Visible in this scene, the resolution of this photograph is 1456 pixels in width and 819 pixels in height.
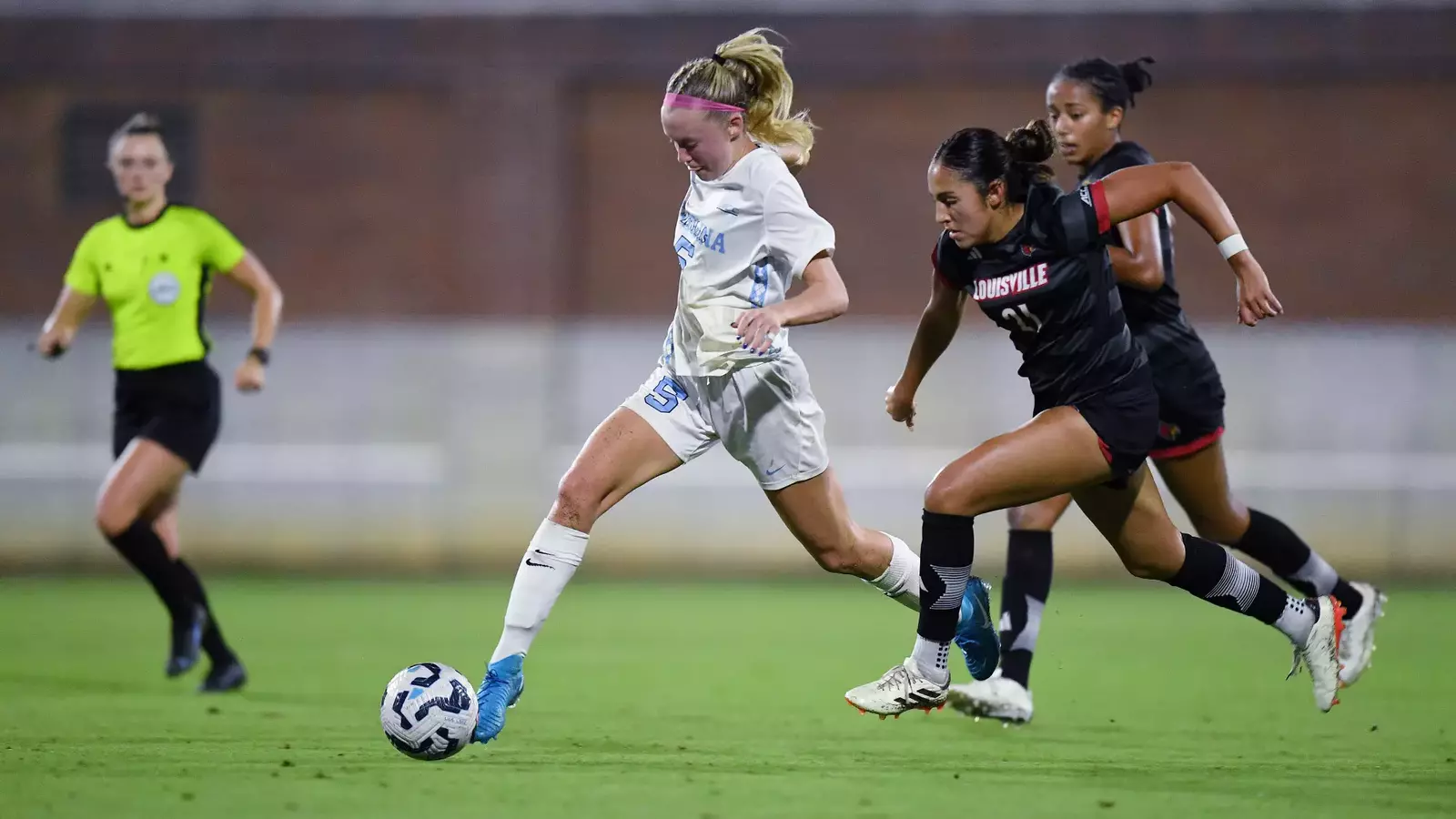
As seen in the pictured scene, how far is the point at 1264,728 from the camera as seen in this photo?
19.2 feet

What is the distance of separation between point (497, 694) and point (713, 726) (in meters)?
1.23

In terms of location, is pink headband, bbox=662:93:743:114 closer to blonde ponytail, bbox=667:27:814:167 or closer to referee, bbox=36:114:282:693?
blonde ponytail, bbox=667:27:814:167

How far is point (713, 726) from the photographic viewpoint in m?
5.91

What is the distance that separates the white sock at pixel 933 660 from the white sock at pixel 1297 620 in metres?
1.22

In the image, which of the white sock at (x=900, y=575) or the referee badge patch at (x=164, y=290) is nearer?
the white sock at (x=900, y=575)

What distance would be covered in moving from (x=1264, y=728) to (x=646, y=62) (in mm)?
8312

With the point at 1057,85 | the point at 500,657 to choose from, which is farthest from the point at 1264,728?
the point at 500,657

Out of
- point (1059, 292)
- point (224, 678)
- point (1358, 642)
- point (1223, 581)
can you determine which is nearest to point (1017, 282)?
point (1059, 292)

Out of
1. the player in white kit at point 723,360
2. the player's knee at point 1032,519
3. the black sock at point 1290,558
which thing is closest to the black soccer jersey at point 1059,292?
the player in white kit at point 723,360

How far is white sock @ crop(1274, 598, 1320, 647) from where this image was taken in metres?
5.48

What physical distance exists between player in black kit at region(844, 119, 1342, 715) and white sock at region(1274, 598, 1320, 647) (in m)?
0.81

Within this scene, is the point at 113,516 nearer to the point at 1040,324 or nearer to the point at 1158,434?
the point at 1040,324

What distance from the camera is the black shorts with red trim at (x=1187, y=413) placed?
5.70 m

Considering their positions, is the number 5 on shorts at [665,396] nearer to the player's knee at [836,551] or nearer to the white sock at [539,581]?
the white sock at [539,581]
